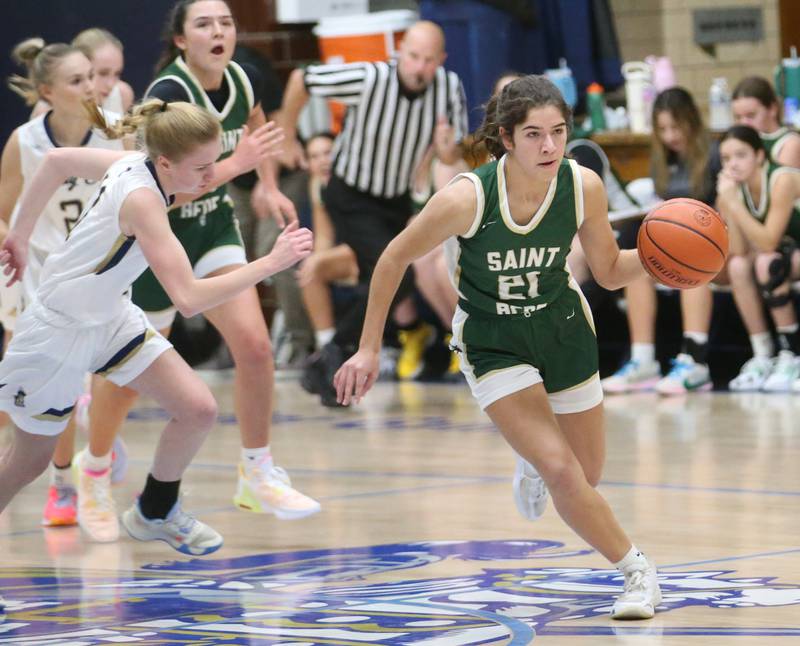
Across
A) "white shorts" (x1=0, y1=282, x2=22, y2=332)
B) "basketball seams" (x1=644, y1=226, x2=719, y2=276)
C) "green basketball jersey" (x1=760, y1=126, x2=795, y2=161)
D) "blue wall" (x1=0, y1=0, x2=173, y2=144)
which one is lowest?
"white shorts" (x1=0, y1=282, x2=22, y2=332)

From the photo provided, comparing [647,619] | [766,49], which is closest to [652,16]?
[766,49]

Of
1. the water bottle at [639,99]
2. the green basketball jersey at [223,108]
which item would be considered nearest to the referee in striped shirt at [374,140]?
the water bottle at [639,99]

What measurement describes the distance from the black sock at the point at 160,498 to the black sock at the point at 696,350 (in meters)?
3.89

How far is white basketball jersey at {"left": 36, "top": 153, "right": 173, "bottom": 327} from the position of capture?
3922mm

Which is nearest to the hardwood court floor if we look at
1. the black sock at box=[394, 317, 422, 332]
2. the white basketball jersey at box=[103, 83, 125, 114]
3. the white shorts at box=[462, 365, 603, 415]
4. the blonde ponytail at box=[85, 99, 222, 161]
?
the white shorts at box=[462, 365, 603, 415]

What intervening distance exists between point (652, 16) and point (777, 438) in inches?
179

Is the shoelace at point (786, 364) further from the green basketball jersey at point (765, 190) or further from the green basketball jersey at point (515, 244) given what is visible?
the green basketball jersey at point (515, 244)

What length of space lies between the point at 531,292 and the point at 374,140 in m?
4.40

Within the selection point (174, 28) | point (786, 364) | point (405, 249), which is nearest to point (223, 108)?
point (174, 28)

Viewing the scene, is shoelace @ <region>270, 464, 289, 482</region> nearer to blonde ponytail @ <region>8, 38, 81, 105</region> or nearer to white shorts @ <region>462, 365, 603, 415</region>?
white shorts @ <region>462, 365, 603, 415</region>

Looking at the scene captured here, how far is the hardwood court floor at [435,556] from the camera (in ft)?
11.1

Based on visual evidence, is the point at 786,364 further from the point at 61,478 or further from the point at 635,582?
the point at 635,582

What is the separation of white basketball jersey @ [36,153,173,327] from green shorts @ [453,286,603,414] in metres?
0.86

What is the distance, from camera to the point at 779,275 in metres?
7.45
